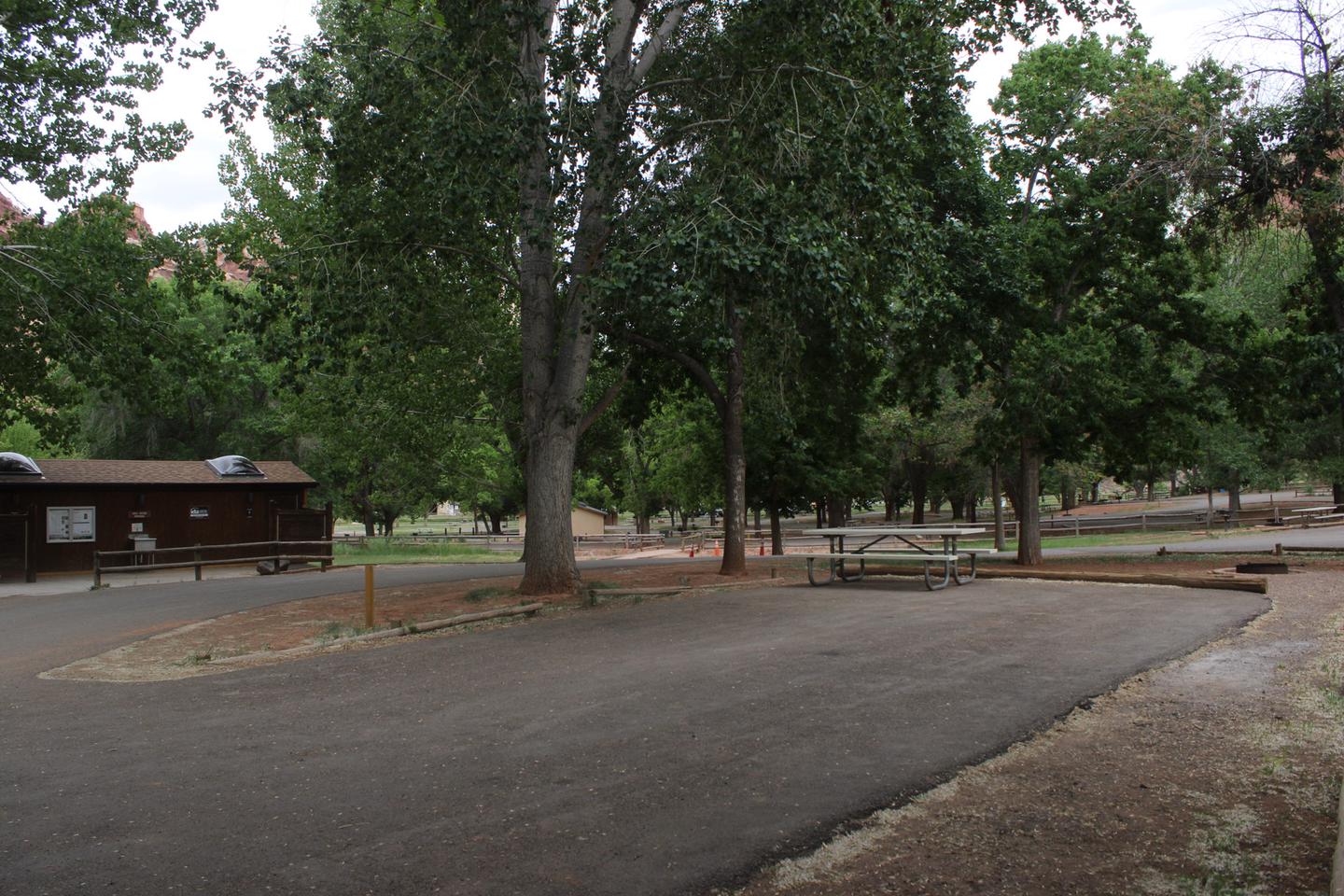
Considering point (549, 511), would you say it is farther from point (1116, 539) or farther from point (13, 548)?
point (1116, 539)

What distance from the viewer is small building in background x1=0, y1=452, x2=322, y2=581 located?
23.1m

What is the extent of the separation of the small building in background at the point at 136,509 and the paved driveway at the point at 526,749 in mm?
15425

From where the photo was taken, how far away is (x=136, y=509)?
25.3 meters

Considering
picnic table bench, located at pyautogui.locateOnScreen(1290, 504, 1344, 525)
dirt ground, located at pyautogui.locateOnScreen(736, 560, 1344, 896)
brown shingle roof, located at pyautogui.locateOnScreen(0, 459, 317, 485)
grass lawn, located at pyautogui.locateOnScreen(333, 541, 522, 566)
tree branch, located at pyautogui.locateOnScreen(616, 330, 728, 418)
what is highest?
tree branch, located at pyautogui.locateOnScreen(616, 330, 728, 418)

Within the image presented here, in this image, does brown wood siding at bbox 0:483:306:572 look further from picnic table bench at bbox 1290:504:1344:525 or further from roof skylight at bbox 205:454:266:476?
picnic table bench at bbox 1290:504:1344:525

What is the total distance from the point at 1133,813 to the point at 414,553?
117 feet

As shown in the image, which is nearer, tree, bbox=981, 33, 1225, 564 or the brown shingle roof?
tree, bbox=981, 33, 1225, 564

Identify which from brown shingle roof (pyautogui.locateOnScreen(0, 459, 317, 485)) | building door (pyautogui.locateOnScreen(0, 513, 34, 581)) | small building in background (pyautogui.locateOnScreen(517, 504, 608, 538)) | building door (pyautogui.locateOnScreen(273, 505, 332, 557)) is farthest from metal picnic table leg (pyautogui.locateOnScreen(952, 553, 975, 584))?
small building in background (pyautogui.locateOnScreen(517, 504, 608, 538))

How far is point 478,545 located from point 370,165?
34137mm

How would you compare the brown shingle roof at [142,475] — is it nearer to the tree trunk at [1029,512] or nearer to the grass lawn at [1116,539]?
the tree trunk at [1029,512]

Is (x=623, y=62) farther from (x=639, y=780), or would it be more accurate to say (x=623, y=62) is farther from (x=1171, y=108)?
(x=639, y=780)

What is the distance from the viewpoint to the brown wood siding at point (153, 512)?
23953 millimetres

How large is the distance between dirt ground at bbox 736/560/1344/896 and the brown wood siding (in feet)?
81.5

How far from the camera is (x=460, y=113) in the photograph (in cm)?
1231
